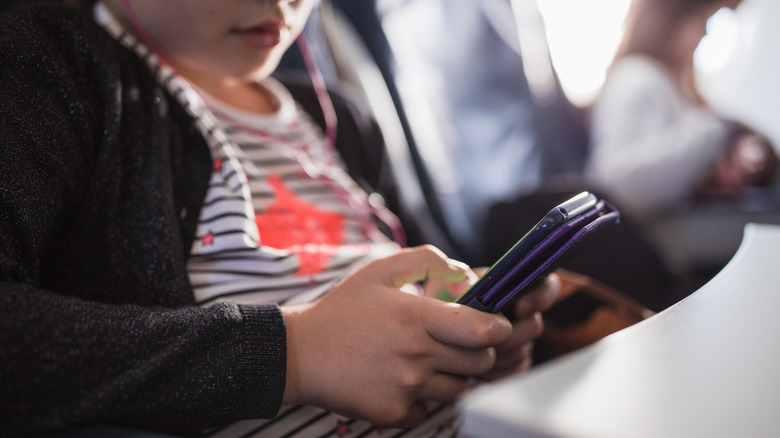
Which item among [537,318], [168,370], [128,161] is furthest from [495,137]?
[168,370]

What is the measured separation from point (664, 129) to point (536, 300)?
1150mm

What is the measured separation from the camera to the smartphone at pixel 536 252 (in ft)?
1.06

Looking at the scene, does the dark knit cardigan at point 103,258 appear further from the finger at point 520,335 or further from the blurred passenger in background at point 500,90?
the blurred passenger in background at point 500,90

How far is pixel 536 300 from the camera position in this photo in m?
0.47

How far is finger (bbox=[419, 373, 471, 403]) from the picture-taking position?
0.40 m

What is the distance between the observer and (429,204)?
0.93m

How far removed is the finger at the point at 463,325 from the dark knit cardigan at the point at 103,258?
0.10m

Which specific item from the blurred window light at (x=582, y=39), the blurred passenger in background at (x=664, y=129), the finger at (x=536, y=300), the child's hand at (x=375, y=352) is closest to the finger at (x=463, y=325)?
the child's hand at (x=375, y=352)

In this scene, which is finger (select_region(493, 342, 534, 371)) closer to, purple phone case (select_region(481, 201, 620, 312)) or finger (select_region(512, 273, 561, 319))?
finger (select_region(512, 273, 561, 319))

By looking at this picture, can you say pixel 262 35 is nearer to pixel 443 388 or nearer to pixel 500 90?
pixel 443 388

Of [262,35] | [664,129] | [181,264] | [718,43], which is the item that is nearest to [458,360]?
[181,264]

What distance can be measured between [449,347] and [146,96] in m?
0.34

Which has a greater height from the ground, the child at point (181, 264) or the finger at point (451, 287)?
the child at point (181, 264)

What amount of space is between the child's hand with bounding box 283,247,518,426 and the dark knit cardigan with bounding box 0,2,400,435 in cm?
2
